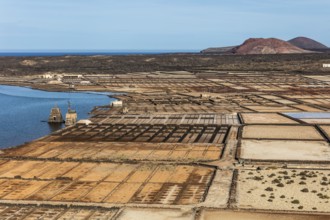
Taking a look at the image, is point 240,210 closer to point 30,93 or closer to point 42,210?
point 42,210

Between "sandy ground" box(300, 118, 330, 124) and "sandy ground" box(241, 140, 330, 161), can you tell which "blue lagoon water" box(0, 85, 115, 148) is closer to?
"sandy ground" box(241, 140, 330, 161)

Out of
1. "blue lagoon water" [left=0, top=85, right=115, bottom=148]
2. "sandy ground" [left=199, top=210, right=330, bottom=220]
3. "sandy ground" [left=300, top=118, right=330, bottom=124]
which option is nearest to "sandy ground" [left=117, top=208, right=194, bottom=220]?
"sandy ground" [left=199, top=210, right=330, bottom=220]

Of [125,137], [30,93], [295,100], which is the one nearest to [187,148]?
[125,137]

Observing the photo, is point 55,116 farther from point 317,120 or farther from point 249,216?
point 249,216

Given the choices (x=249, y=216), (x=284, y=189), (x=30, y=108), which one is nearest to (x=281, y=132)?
(x=284, y=189)

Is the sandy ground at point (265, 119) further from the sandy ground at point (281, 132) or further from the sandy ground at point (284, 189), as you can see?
the sandy ground at point (284, 189)

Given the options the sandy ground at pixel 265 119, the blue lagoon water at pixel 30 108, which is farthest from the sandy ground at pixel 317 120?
the blue lagoon water at pixel 30 108
